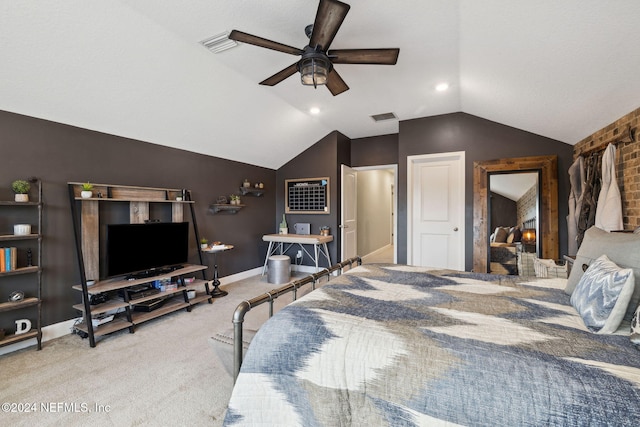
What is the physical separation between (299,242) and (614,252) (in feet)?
12.8

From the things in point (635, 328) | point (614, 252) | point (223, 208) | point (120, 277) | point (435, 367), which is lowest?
point (120, 277)

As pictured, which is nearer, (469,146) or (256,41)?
(256,41)

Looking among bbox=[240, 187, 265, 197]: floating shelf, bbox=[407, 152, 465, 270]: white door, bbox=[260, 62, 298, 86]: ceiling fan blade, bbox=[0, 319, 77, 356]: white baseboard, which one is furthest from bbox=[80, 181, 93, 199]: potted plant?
bbox=[407, 152, 465, 270]: white door

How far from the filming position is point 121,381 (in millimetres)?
2070

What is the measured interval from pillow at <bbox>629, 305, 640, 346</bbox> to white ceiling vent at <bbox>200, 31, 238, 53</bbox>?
3119mm

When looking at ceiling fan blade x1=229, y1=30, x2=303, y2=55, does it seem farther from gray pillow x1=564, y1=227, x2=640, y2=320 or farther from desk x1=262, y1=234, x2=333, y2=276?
desk x1=262, y1=234, x2=333, y2=276

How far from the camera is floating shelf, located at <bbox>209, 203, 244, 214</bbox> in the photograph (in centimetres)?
440

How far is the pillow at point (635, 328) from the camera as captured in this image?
3.47 ft

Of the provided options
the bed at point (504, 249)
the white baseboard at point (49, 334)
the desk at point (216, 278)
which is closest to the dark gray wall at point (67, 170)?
the white baseboard at point (49, 334)

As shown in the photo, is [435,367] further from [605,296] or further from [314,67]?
[314,67]

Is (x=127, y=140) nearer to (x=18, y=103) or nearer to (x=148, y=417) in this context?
(x=18, y=103)

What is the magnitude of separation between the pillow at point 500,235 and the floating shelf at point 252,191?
3.88 m

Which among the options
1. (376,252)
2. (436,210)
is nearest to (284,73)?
(436,210)

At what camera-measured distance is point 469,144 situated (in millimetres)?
4223
